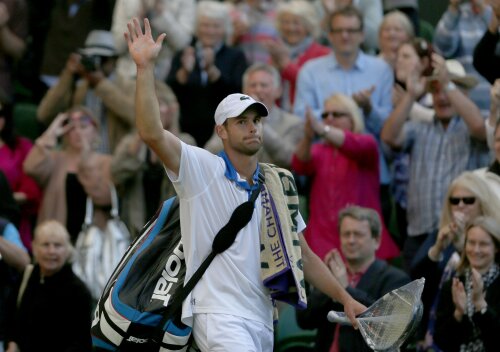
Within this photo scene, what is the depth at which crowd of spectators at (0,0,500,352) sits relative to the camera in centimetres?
1059

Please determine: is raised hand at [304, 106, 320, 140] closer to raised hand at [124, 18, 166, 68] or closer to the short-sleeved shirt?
the short-sleeved shirt

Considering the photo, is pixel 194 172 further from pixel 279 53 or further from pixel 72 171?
pixel 279 53

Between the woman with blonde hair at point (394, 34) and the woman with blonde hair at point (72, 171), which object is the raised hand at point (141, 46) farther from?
the woman with blonde hair at point (394, 34)

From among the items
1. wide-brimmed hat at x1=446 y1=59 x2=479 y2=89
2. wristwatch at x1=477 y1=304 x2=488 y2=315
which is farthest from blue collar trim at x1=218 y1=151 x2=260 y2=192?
wide-brimmed hat at x1=446 y1=59 x2=479 y2=89

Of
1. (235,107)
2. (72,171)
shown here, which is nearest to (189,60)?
(72,171)

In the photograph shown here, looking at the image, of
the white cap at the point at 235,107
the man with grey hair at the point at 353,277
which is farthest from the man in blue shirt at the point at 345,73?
the white cap at the point at 235,107

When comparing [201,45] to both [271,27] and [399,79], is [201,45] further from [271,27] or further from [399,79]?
[399,79]

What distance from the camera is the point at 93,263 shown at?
1216cm

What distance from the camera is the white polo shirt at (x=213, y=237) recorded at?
822 cm

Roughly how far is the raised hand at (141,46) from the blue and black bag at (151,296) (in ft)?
3.22

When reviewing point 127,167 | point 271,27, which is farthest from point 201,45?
point 127,167

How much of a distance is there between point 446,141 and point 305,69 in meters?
1.86

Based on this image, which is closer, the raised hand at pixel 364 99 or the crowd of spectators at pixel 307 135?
the crowd of spectators at pixel 307 135

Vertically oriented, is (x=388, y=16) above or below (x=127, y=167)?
above
